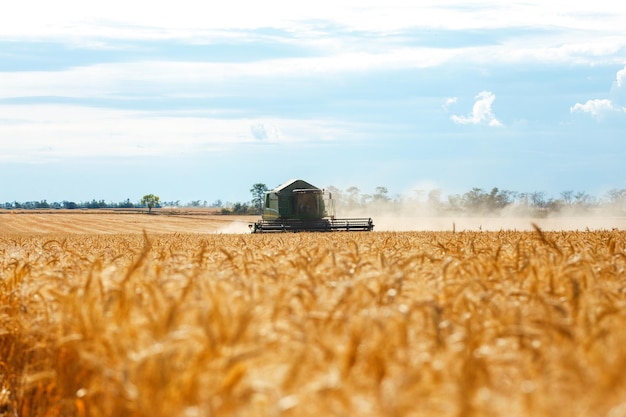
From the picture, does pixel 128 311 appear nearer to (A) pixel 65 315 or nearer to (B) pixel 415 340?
(A) pixel 65 315

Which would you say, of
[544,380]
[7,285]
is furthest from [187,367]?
[7,285]

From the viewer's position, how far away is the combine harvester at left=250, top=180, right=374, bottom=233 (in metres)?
44.1

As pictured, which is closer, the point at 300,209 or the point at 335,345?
the point at 335,345

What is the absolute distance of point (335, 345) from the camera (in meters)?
3.52

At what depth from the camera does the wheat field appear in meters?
2.93

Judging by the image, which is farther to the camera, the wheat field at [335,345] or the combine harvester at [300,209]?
the combine harvester at [300,209]

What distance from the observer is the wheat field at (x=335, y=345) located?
2932 mm

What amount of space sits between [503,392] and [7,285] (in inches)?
223

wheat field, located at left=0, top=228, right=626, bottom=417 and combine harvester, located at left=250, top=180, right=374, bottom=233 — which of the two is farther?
combine harvester, located at left=250, top=180, right=374, bottom=233

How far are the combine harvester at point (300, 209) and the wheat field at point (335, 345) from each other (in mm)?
37553

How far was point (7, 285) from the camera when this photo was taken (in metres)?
7.41

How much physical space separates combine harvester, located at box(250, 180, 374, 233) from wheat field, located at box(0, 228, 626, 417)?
37553 mm

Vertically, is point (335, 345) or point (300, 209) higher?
point (300, 209)

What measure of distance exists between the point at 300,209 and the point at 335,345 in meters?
42.3
